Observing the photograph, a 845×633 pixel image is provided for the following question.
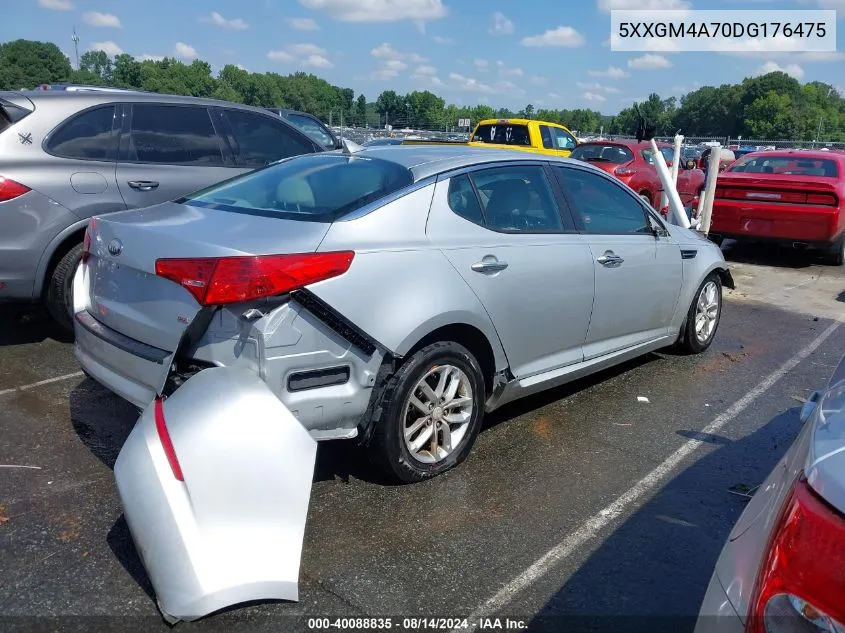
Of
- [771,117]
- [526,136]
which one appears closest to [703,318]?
[526,136]

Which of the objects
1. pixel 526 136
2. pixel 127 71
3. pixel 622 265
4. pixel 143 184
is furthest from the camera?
pixel 127 71

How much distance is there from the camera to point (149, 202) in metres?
5.36

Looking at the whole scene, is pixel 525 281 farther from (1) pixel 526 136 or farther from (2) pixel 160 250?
(1) pixel 526 136

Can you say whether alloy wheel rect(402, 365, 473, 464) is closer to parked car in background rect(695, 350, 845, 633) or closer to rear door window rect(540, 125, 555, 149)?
parked car in background rect(695, 350, 845, 633)

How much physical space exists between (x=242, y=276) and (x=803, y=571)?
83.3 inches

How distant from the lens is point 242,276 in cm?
277

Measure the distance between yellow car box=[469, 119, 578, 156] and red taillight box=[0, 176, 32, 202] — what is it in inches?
458

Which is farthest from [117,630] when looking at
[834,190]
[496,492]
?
[834,190]

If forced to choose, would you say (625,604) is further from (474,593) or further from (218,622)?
(218,622)

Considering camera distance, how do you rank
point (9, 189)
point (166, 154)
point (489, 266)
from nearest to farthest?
point (489, 266) → point (9, 189) → point (166, 154)

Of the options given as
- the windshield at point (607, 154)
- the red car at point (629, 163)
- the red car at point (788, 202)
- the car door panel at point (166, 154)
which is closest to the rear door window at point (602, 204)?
the car door panel at point (166, 154)

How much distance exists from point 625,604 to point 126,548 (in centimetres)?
199

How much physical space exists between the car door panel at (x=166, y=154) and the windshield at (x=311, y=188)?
5.54 ft

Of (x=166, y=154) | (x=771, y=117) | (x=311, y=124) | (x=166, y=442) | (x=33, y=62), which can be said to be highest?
(x=33, y=62)
